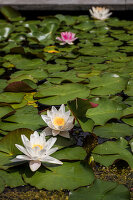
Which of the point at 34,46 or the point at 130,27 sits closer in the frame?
the point at 34,46

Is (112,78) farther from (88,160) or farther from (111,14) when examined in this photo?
(111,14)

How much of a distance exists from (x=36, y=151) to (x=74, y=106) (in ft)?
1.02

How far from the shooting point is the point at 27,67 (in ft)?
8.45

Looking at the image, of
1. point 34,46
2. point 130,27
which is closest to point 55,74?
point 34,46

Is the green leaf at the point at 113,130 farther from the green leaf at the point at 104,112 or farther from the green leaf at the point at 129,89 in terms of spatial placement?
the green leaf at the point at 129,89

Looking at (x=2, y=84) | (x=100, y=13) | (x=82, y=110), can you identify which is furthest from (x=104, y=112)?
(x=100, y=13)

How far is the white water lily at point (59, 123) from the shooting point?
4.98 feet

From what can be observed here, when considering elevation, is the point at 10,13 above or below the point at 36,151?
below

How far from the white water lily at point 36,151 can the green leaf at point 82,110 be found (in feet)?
0.67

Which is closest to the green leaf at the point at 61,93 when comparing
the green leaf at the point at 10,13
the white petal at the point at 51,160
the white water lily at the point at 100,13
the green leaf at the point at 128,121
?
the green leaf at the point at 128,121

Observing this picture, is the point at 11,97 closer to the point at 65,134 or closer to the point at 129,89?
the point at 65,134

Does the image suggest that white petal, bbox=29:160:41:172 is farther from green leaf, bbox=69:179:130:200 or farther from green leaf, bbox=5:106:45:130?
green leaf, bbox=5:106:45:130

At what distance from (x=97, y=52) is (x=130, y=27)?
44.0 inches

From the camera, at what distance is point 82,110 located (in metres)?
1.53
